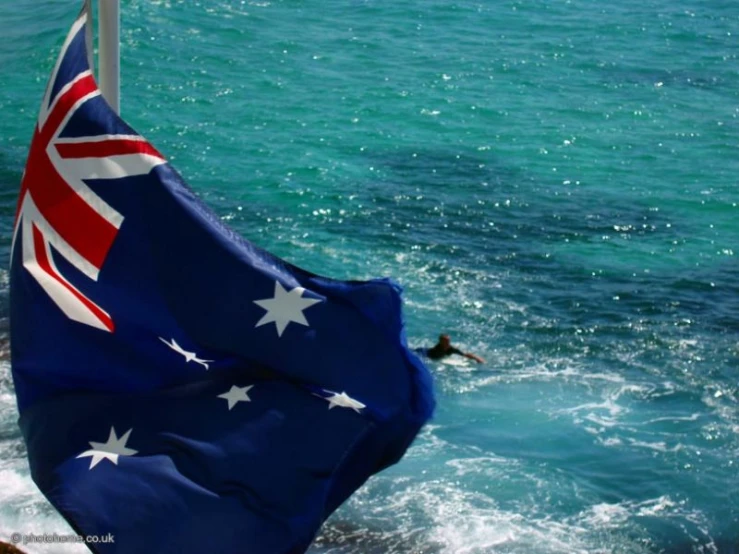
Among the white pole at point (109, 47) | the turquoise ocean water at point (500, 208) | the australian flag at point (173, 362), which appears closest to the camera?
the australian flag at point (173, 362)

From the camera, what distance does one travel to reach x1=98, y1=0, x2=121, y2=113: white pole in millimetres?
9125

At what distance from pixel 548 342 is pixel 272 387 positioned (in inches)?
494

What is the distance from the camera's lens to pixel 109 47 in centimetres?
915

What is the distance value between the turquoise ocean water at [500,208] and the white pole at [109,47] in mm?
7283

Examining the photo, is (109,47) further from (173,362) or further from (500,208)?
(500,208)

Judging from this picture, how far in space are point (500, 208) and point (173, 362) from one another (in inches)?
723

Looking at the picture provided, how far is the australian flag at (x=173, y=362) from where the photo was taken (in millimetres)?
8523

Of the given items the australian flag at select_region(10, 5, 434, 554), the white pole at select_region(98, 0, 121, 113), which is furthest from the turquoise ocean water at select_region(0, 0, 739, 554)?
the white pole at select_region(98, 0, 121, 113)

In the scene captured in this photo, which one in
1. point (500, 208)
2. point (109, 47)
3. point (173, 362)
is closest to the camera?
point (109, 47)

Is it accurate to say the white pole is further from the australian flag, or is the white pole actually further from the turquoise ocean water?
the turquoise ocean water

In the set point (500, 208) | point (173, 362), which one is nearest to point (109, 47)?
point (173, 362)

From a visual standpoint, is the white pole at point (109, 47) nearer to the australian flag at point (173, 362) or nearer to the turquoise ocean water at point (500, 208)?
the australian flag at point (173, 362)

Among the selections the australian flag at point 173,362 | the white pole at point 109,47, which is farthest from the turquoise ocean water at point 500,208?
the white pole at point 109,47

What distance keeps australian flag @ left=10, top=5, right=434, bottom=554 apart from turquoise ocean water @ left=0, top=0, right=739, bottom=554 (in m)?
6.43
